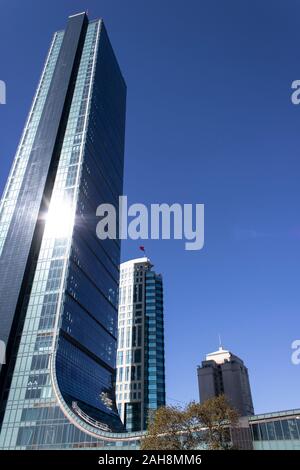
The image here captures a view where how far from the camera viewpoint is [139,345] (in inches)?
6038

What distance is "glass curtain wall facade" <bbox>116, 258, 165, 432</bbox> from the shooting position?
14000 centimetres

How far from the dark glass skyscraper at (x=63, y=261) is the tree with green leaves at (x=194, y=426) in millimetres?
34295

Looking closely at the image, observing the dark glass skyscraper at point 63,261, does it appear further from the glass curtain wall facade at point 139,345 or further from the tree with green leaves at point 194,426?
the tree with green leaves at point 194,426

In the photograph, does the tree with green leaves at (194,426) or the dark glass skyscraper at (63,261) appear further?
the dark glass skyscraper at (63,261)

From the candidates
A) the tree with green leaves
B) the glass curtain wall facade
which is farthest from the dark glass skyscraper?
the tree with green leaves

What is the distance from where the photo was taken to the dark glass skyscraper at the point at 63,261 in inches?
3226

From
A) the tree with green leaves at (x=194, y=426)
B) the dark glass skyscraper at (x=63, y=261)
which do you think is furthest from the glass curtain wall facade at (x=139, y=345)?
the tree with green leaves at (x=194, y=426)

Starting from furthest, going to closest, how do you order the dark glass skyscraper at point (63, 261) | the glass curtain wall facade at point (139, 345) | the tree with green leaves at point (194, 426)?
the glass curtain wall facade at point (139, 345)
the dark glass skyscraper at point (63, 261)
the tree with green leaves at point (194, 426)

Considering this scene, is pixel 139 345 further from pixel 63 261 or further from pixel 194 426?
pixel 194 426

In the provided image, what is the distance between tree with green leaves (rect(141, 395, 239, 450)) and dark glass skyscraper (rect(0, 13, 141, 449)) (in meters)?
34.3

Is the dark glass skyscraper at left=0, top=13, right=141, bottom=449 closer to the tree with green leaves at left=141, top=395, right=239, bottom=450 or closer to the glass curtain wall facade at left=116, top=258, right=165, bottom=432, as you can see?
the glass curtain wall facade at left=116, top=258, right=165, bottom=432

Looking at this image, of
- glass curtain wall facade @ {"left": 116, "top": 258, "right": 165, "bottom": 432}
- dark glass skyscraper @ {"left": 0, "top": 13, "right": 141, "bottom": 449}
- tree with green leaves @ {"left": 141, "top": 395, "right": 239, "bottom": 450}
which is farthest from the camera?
glass curtain wall facade @ {"left": 116, "top": 258, "right": 165, "bottom": 432}

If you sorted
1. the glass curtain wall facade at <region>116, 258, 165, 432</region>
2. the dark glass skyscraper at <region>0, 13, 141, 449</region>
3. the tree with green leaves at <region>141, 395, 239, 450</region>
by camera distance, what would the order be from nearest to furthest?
the tree with green leaves at <region>141, 395, 239, 450</region>, the dark glass skyscraper at <region>0, 13, 141, 449</region>, the glass curtain wall facade at <region>116, 258, 165, 432</region>

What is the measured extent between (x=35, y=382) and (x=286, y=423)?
53.1m
